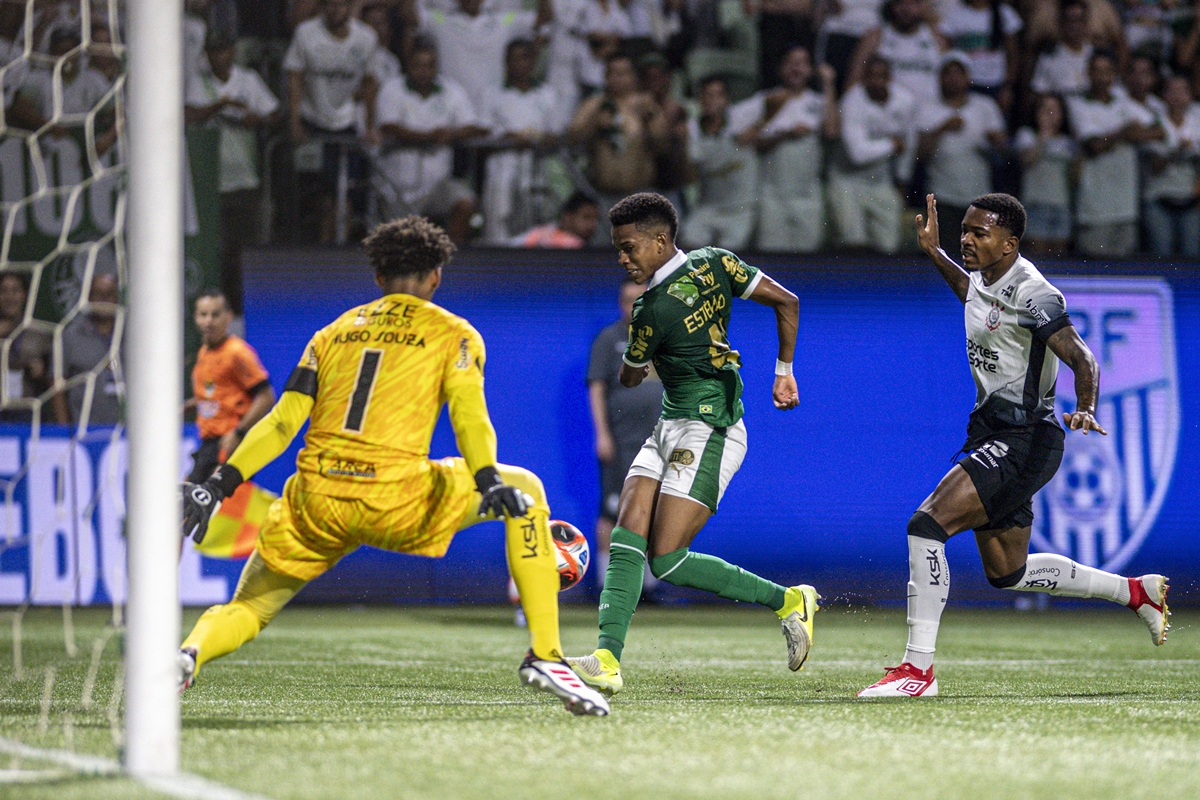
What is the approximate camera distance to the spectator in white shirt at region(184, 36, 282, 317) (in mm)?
10492

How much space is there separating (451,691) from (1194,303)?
7.18m

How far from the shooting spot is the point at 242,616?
189 inches

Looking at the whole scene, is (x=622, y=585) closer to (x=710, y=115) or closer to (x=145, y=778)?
(x=145, y=778)

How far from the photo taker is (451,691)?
5.90 m

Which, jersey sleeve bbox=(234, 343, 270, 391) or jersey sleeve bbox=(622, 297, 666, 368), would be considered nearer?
jersey sleeve bbox=(622, 297, 666, 368)

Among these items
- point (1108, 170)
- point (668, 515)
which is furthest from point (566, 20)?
point (668, 515)

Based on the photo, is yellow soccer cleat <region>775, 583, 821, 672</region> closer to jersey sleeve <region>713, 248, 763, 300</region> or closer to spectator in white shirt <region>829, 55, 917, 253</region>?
jersey sleeve <region>713, 248, 763, 300</region>

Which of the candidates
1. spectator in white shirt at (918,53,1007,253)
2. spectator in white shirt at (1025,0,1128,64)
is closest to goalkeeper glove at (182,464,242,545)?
spectator in white shirt at (918,53,1007,253)

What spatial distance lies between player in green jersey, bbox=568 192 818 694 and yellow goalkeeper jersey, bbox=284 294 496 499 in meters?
1.15

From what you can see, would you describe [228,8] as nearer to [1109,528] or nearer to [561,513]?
[561,513]

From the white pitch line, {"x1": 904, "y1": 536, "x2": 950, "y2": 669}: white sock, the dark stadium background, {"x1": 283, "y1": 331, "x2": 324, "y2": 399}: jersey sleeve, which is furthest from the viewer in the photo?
the dark stadium background

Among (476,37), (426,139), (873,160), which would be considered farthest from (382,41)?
(873,160)

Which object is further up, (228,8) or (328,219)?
(228,8)

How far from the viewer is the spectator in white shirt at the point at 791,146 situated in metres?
11.5
